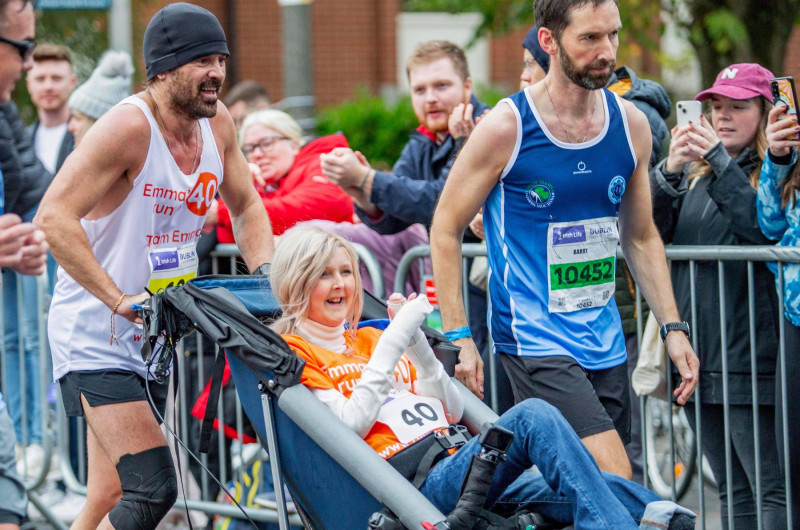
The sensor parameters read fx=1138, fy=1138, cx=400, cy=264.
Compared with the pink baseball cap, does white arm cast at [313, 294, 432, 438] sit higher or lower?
lower

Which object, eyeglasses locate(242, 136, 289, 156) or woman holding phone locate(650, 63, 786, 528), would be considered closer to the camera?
woman holding phone locate(650, 63, 786, 528)

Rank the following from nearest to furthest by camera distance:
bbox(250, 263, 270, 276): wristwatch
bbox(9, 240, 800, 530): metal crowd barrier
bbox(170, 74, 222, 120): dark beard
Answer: bbox(170, 74, 222, 120): dark beard → bbox(250, 263, 270, 276): wristwatch → bbox(9, 240, 800, 530): metal crowd barrier

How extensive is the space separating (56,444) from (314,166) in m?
2.36

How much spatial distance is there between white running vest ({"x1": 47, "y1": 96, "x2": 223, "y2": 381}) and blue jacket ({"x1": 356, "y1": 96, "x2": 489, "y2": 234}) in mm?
1173

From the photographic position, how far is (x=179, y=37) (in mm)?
4090

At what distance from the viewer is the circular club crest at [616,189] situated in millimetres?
4062

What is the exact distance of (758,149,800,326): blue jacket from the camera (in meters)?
4.37

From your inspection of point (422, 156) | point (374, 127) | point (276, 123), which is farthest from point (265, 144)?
point (374, 127)

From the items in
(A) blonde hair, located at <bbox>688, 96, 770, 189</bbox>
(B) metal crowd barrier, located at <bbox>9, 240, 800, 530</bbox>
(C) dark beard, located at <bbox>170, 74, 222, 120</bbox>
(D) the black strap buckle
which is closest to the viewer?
(D) the black strap buckle

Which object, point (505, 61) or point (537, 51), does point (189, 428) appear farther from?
point (505, 61)

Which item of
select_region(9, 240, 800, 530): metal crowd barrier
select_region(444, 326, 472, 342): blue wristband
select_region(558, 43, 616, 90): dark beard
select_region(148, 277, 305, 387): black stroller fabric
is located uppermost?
select_region(558, 43, 616, 90): dark beard

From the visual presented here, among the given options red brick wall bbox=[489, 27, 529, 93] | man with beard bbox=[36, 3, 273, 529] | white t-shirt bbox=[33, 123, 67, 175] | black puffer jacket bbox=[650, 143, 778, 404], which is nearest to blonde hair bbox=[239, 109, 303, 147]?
white t-shirt bbox=[33, 123, 67, 175]

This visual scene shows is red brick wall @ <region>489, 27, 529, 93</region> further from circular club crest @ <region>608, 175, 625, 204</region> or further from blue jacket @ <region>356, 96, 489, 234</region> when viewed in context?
circular club crest @ <region>608, 175, 625, 204</region>

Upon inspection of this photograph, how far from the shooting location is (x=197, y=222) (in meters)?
4.37
